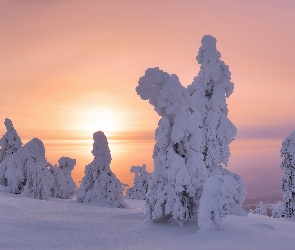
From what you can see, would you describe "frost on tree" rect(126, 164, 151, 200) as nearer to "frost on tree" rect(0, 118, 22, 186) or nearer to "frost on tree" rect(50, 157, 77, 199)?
"frost on tree" rect(50, 157, 77, 199)

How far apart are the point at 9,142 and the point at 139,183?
69.9 feet

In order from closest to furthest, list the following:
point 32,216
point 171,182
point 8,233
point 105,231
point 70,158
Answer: point 8,233 < point 105,231 < point 32,216 < point 171,182 < point 70,158

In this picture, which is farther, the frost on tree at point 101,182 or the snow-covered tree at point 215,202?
the frost on tree at point 101,182

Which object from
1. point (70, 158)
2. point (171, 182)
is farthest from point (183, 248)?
point (70, 158)

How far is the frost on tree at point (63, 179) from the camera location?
39094 millimetres

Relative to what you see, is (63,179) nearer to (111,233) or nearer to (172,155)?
(172,155)

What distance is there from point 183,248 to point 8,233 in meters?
5.96

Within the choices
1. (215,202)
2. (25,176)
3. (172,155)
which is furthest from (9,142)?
(215,202)

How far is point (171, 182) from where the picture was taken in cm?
1642

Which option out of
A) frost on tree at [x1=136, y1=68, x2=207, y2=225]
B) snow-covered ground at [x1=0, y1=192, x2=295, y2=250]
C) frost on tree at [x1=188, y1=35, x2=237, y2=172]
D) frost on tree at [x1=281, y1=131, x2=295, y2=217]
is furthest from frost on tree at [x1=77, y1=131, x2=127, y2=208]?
frost on tree at [x1=281, y1=131, x2=295, y2=217]

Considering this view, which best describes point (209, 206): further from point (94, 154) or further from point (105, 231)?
point (94, 154)

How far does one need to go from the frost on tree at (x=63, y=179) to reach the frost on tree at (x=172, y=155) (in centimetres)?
2437

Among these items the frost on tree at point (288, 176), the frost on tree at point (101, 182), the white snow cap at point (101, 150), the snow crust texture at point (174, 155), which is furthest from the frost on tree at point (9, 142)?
the frost on tree at point (288, 176)

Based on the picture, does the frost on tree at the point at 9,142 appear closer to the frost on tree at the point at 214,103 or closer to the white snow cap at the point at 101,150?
the white snow cap at the point at 101,150
